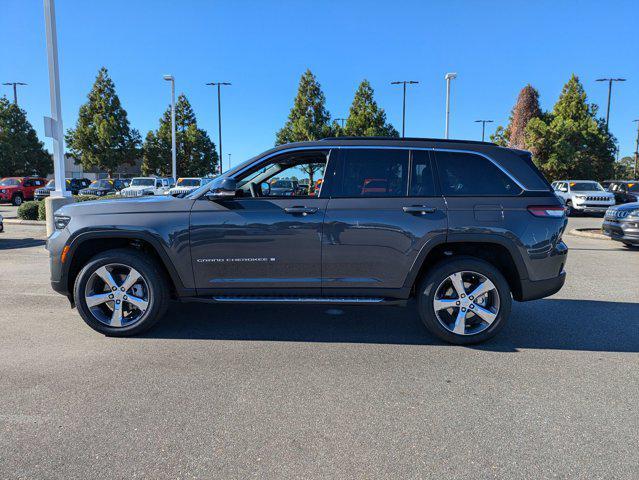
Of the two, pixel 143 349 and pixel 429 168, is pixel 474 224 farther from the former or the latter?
pixel 143 349

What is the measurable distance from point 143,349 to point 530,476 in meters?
3.24

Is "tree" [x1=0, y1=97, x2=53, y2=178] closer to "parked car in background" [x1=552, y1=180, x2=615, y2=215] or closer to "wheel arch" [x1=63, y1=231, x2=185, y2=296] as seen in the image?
"parked car in background" [x1=552, y1=180, x2=615, y2=215]

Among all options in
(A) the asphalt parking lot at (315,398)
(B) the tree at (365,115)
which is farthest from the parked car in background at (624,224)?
(B) the tree at (365,115)

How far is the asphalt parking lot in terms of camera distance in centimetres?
256

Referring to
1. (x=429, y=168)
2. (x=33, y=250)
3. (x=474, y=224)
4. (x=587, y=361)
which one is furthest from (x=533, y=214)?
(x=33, y=250)

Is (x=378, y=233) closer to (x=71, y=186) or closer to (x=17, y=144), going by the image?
(x=71, y=186)

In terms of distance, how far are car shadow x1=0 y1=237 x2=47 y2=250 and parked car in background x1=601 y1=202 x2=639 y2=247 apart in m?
13.4

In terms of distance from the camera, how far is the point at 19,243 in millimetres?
11422

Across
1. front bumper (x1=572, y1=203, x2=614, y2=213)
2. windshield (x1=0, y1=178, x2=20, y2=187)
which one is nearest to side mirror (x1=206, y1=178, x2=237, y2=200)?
front bumper (x1=572, y1=203, x2=614, y2=213)

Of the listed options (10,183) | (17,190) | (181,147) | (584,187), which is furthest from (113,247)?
(181,147)

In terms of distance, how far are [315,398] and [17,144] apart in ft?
169

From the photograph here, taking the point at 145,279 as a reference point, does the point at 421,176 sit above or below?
above

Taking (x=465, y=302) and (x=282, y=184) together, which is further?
(x=282, y=184)

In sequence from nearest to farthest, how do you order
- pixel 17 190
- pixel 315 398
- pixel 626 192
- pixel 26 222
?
pixel 315 398 → pixel 26 222 → pixel 626 192 → pixel 17 190
